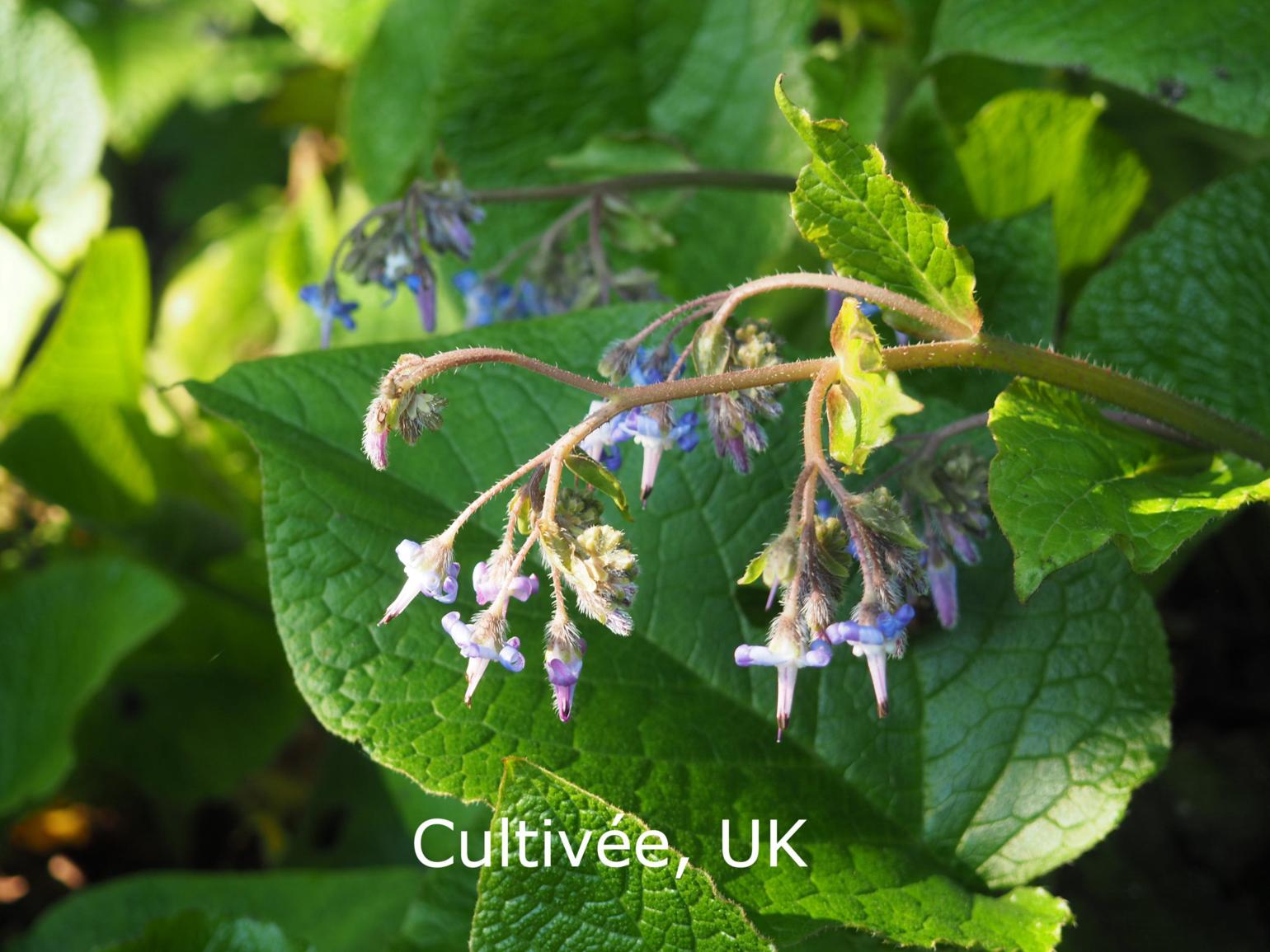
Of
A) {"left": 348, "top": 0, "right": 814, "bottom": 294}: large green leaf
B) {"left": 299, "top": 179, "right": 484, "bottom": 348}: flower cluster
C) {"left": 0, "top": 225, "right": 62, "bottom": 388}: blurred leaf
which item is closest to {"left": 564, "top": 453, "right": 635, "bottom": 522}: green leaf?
{"left": 299, "top": 179, "right": 484, "bottom": 348}: flower cluster

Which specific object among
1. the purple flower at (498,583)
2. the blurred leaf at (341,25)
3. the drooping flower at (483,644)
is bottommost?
the drooping flower at (483,644)

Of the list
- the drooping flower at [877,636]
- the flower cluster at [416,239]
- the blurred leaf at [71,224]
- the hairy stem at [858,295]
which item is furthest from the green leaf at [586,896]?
the blurred leaf at [71,224]

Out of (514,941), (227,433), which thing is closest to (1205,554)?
(514,941)

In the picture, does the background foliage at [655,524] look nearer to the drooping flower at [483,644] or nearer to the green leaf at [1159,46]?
the green leaf at [1159,46]

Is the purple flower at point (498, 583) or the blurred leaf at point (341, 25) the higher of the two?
the blurred leaf at point (341, 25)

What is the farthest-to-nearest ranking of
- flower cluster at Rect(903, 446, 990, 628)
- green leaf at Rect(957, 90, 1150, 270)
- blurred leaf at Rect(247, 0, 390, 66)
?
blurred leaf at Rect(247, 0, 390, 66)
green leaf at Rect(957, 90, 1150, 270)
flower cluster at Rect(903, 446, 990, 628)

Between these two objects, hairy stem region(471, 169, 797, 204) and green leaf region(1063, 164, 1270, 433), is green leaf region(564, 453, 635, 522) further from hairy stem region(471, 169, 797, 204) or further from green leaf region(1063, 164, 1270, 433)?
green leaf region(1063, 164, 1270, 433)

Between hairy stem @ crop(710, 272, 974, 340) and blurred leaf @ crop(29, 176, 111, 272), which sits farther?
blurred leaf @ crop(29, 176, 111, 272)

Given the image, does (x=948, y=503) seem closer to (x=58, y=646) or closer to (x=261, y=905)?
(x=261, y=905)
